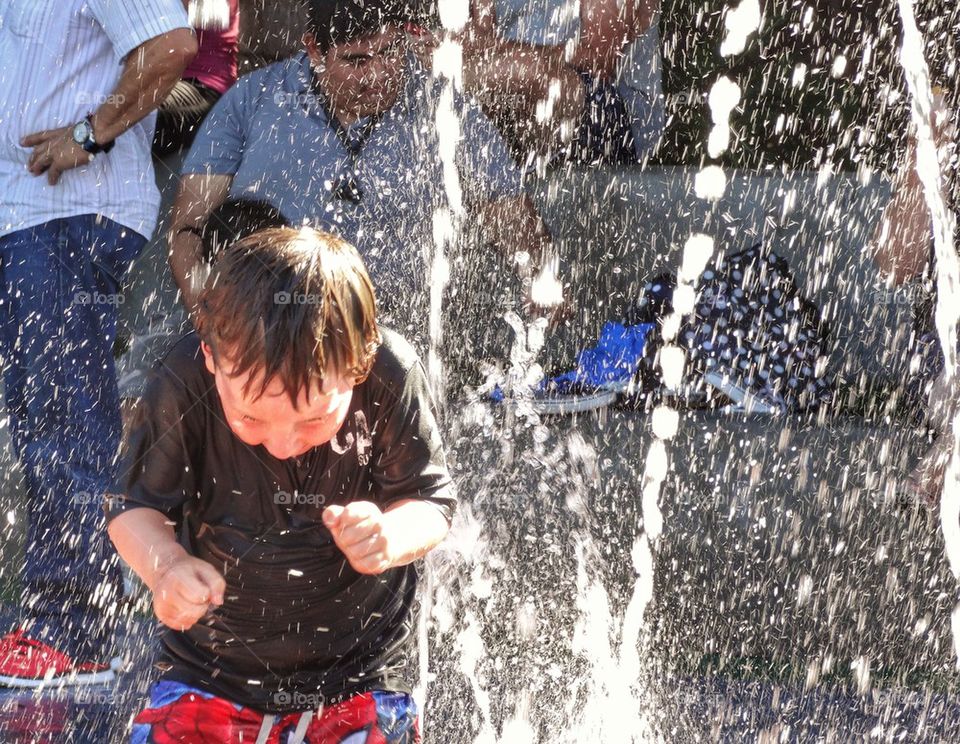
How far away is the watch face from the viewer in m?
3.27

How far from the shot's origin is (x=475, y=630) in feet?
11.0

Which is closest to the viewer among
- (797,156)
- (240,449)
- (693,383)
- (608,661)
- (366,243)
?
(240,449)

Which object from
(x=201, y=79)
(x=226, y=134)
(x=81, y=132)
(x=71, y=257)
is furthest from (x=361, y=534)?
(x=201, y=79)

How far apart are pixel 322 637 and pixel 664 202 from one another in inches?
103

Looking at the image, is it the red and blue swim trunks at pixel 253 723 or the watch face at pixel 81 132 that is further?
the watch face at pixel 81 132

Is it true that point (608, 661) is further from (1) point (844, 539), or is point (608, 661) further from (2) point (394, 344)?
(2) point (394, 344)

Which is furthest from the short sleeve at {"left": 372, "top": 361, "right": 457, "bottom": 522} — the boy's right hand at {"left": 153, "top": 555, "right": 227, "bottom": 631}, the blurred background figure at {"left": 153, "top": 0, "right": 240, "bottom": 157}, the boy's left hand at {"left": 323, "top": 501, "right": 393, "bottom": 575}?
the blurred background figure at {"left": 153, "top": 0, "right": 240, "bottom": 157}

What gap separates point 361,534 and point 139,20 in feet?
6.76

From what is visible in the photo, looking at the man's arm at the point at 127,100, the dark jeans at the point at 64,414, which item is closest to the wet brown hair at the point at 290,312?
the dark jeans at the point at 64,414

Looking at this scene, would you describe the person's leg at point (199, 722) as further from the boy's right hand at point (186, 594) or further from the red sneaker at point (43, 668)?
the red sneaker at point (43, 668)

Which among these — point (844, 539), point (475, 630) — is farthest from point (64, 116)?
Result: point (844, 539)

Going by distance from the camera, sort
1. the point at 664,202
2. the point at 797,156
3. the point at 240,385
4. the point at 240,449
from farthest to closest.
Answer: the point at 797,156, the point at 664,202, the point at 240,449, the point at 240,385

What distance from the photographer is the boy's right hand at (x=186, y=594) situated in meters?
1.65

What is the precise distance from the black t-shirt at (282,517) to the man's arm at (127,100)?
145 cm
